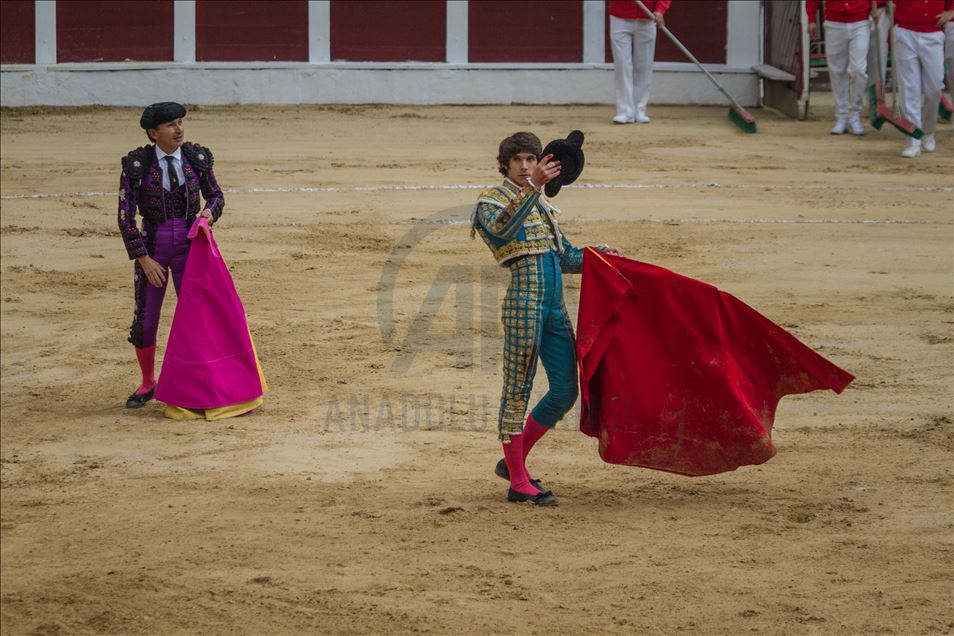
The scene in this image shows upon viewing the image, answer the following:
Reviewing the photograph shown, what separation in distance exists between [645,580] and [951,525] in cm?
113

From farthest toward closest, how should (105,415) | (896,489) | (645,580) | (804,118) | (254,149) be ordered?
(804,118) < (254,149) < (105,415) < (896,489) < (645,580)

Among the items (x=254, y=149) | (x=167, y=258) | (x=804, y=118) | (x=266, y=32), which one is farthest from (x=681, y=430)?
(x=266, y=32)

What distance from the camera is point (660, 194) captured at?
10367mm

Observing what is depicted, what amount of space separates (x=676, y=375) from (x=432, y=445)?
45.9 inches

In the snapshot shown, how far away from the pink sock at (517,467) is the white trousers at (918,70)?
7.88 meters

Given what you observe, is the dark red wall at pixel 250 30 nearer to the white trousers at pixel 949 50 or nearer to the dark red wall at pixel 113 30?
the dark red wall at pixel 113 30

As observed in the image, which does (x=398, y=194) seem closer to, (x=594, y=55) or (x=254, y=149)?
(x=254, y=149)

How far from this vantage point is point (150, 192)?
222 inches

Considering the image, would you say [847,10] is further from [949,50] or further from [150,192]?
[150,192]

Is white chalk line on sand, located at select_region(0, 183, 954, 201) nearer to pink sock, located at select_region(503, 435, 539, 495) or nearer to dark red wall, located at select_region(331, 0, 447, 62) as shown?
dark red wall, located at select_region(331, 0, 447, 62)

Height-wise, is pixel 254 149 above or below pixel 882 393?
above

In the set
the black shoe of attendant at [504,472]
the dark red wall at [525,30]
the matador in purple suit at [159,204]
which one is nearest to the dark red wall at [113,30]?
the dark red wall at [525,30]

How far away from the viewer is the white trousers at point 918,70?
445 inches

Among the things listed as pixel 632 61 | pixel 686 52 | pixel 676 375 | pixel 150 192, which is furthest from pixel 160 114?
pixel 686 52
